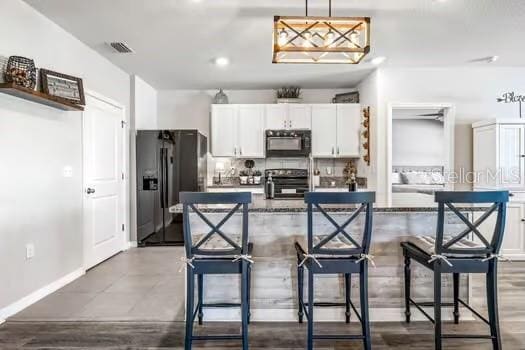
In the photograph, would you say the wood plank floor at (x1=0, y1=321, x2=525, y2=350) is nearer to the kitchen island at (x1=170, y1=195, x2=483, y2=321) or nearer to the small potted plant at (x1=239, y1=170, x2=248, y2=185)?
the kitchen island at (x1=170, y1=195, x2=483, y2=321)

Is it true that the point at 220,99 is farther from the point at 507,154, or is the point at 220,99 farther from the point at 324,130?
the point at 507,154

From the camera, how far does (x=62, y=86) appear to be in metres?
3.42

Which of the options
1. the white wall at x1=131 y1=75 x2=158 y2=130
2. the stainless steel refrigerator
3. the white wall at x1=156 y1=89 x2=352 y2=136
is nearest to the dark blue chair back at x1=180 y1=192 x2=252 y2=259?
the stainless steel refrigerator

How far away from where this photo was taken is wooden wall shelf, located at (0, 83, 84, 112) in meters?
2.63

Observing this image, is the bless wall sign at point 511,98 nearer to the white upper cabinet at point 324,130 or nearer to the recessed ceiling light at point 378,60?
the recessed ceiling light at point 378,60

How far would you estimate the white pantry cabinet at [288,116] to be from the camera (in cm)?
582

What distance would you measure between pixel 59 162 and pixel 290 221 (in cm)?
237

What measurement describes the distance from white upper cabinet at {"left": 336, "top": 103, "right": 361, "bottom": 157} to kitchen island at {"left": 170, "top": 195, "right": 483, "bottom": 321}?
120 inches

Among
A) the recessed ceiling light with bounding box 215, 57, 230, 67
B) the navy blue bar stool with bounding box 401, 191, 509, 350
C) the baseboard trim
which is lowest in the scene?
the baseboard trim

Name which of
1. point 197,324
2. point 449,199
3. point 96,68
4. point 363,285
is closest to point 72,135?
point 96,68

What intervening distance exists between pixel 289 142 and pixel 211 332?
365 cm

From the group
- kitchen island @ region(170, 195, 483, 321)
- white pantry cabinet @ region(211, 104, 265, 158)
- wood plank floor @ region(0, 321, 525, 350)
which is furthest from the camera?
white pantry cabinet @ region(211, 104, 265, 158)

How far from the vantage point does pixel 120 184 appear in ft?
16.5

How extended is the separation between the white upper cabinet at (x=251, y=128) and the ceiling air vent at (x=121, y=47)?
6.86 feet
